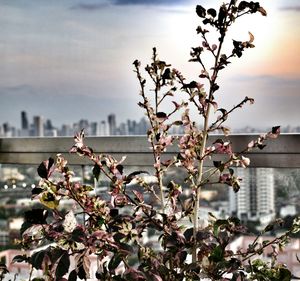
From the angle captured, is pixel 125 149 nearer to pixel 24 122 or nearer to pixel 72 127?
pixel 72 127

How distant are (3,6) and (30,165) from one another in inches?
36.2

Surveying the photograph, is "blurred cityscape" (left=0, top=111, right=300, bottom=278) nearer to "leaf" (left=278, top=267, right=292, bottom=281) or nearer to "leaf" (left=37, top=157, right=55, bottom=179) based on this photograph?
"leaf" (left=278, top=267, right=292, bottom=281)

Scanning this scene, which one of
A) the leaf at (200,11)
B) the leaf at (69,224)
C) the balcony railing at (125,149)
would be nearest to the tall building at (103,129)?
the balcony railing at (125,149)

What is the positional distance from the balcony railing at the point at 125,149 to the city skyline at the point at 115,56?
0.21 metres

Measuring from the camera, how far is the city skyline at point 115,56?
7.61ft

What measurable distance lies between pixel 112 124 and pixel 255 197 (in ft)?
2.64

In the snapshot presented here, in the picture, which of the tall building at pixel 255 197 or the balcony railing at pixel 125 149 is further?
the tall building at pixel 255 197

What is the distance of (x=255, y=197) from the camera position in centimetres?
223

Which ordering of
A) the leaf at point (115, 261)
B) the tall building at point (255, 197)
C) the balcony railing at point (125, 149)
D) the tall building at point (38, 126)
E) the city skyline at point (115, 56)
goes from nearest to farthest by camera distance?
1. the leaf at point (115, 261)
2. the balcony railing at point (125, 149)
3. the tall building at point (255, 197)
4. the city skyline at point (115, 56)
5. the tall building at point (38, 126)

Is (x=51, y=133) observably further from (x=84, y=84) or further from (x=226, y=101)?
(x=226, y=101)

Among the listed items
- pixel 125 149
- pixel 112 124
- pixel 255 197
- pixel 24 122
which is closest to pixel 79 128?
pixel 112 124

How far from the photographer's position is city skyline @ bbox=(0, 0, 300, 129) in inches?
91.4

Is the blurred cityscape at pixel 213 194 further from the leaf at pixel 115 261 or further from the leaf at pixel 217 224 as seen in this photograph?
the leaf at pixel 115 261

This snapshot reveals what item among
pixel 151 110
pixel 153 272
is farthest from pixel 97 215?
pixel 151 110
